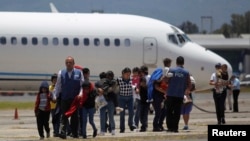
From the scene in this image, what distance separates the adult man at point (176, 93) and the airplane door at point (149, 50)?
45.5 feet

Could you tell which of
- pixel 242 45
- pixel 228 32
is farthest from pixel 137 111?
pixel 228 32

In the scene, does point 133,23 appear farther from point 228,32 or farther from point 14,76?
point 228,32

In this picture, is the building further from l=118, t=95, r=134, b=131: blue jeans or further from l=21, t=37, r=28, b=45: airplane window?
l=118, t=95, r=134, b=131: blue jeans

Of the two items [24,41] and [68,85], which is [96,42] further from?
[68,85]

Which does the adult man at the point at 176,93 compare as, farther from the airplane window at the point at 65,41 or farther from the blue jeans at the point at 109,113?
the airplane window at the point at 65,41

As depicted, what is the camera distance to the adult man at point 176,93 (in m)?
23.5

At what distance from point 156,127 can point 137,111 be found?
143cm

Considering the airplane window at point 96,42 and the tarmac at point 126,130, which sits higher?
the airplane window at point 96,42

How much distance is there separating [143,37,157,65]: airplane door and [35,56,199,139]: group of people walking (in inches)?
433

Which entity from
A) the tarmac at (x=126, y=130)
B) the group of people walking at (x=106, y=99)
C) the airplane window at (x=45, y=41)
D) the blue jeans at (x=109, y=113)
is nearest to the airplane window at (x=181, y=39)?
the tarmac at (x=126, y=130)

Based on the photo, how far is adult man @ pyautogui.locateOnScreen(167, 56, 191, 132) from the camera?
23547 mm

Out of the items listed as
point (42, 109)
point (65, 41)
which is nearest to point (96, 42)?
point (65, 41)

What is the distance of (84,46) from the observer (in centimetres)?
3741

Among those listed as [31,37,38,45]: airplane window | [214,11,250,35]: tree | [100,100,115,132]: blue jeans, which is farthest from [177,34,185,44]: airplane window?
[214,11,250,35]: tree
